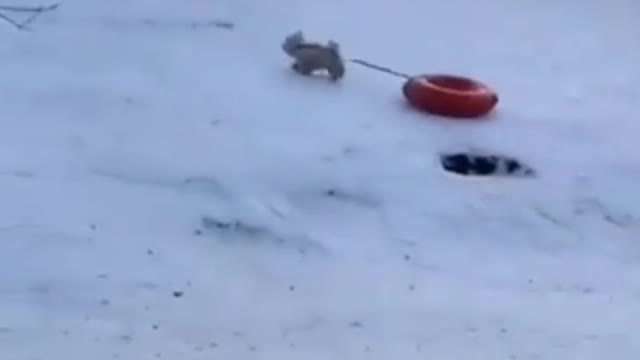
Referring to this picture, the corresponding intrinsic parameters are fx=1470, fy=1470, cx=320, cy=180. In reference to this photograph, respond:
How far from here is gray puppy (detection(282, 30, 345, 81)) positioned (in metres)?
4.96

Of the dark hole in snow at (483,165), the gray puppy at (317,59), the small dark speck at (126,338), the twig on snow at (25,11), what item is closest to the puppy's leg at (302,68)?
the gray puppy at (317,59)

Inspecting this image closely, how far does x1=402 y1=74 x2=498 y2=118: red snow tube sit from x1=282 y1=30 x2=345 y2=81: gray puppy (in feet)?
0.95

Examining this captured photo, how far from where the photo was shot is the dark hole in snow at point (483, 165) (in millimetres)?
4305

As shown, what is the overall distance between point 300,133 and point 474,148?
53cm

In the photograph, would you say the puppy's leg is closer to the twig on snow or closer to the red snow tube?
the red snow tube

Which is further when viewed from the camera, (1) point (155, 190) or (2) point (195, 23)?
(2) point (195, 23)

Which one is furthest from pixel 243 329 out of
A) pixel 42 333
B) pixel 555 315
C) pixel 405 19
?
pixel 405 19

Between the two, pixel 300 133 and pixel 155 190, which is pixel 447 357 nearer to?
pixel 155 190

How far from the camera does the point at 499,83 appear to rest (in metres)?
5.14

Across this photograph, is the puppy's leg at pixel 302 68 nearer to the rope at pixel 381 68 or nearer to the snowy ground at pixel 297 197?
the snowy ground at pixel 297 197

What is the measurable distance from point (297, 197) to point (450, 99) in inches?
36.6

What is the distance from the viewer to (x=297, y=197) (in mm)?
3977

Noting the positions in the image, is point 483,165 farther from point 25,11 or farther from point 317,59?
point 25,11

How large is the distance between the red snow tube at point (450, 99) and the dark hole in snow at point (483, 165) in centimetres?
32
